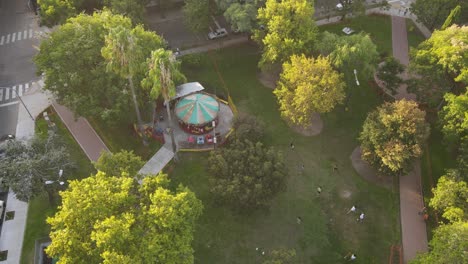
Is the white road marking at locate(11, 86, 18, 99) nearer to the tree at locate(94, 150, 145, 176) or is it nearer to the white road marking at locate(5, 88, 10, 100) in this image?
the white road marking at locate(5, 88, 10, 100)

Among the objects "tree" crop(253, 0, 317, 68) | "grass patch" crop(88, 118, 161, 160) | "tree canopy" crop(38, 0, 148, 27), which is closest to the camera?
"grass patch" crop(88, 118, 161, 160)

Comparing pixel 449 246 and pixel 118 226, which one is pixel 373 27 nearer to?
pixel 449 246

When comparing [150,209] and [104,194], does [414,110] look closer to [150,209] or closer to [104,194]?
[150,209]

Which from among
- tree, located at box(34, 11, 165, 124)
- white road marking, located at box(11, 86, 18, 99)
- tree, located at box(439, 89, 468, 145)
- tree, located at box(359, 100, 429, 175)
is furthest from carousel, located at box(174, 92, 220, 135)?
tree, located at box(439, 89, 468, 145)

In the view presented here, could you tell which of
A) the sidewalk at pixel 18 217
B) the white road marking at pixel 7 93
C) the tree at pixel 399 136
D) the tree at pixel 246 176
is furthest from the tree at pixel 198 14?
the tree at pixel 399 136

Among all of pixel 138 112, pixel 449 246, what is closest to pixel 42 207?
pixel 138 112

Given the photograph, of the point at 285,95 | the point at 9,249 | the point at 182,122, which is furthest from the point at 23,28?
the point at 285,95
